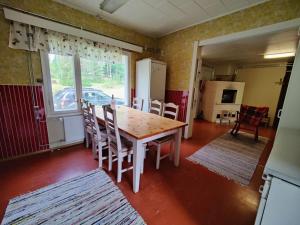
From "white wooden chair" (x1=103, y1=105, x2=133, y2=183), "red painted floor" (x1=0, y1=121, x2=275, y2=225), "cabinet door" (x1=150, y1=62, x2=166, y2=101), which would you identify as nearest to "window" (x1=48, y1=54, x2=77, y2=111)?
"red painted floor" (x1=0, y1=121, x2=275, y2=225)

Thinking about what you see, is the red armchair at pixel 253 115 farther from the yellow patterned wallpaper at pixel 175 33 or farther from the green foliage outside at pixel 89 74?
the green foliage outside at pixel 89 74

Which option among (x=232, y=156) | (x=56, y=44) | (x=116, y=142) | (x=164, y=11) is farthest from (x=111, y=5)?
(x=232, y=156)

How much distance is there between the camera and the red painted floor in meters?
1.42

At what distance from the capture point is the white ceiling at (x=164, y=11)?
223cm

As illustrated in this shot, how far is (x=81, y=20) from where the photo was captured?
2588 mm

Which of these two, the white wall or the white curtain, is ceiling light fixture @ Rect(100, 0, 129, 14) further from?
the white wall

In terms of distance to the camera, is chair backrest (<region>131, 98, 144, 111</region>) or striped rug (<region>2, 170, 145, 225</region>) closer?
striped rug (<region>2, 170, 145, 225</region>)

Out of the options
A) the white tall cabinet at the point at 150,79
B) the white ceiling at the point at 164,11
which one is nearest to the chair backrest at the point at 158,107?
the white tall cabinet at the point at 150,79

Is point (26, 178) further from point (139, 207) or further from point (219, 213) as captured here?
point (219, 213)

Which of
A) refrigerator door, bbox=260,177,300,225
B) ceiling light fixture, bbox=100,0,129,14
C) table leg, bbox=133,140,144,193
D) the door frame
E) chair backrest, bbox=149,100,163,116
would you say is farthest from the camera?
chair backrest, bbox=149,100,163,116

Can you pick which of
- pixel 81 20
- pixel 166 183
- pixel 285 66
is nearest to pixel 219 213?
pixel 166 183

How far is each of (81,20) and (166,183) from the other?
3223mm

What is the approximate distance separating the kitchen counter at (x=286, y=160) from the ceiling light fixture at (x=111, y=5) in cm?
270

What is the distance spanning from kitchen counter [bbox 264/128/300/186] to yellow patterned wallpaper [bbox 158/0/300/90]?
6.19 feet
